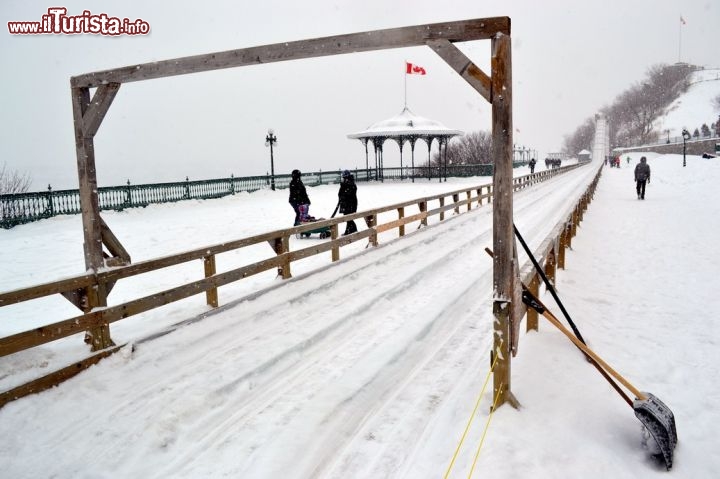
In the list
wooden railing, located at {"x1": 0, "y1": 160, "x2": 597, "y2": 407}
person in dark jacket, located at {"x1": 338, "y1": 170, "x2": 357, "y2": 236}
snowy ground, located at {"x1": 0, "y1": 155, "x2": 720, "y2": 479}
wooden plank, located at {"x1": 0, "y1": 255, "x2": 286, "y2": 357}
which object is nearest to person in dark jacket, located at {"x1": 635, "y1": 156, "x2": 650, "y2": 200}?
snowy ground, located at {"x1": 0, "y1": 155, "x2": 720, "y2": 479}

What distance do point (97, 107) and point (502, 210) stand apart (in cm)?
530

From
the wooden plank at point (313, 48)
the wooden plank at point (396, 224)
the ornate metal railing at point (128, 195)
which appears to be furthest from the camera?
the ornate metal railing at point (128, 195)

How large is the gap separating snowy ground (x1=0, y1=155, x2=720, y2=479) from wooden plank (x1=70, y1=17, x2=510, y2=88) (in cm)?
310

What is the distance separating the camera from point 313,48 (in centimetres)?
500

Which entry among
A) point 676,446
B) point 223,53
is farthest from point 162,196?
point 676,446

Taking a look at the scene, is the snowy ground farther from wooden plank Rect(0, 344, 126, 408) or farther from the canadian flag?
the canadian flag

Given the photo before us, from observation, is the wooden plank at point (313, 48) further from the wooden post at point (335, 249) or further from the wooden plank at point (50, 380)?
the wooden post at point (335, 249)

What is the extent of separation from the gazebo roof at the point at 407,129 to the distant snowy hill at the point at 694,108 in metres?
86.0

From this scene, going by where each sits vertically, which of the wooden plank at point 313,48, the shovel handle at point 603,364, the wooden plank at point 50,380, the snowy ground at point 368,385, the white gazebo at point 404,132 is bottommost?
the snowy ground at point 368,385

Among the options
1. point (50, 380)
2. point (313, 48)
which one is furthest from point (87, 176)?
point (313, 48)

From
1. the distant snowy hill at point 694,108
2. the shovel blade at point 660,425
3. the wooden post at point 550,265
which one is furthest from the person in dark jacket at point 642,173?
the distant snowy hill at point 694,108

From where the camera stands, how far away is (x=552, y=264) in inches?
269

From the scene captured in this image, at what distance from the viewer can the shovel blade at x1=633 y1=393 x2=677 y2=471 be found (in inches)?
130

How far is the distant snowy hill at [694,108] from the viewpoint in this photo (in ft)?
354
